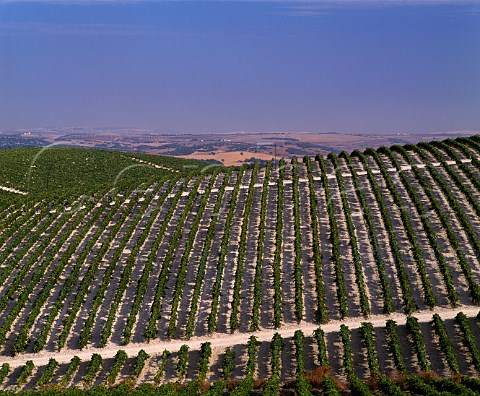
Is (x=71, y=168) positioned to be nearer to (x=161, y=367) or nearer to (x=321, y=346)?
(x=161, y=367)

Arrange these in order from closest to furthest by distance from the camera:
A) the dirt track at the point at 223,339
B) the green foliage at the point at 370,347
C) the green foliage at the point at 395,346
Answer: the green foliage at the point at 370,347
the green foliage at the point at 395,346
the dirt track at the point at 223,339

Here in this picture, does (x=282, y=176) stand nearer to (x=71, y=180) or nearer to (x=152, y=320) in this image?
(x=152, y=320)

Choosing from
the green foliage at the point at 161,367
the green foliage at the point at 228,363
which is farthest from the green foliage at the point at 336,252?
the green foliage at the point at 161,367

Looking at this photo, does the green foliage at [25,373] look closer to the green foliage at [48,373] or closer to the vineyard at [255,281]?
the vineyard at [255,281]

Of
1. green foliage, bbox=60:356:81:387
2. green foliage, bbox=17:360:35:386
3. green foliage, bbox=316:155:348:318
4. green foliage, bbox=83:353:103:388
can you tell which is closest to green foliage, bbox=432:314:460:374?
green foliage, bbox=316:155:348:318

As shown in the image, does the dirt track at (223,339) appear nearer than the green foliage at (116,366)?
No

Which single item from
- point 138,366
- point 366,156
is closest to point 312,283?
point 138,366
